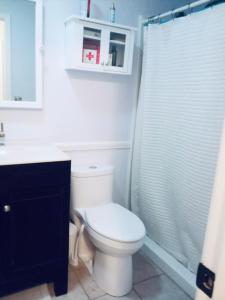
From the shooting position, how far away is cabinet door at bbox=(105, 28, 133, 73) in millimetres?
1850

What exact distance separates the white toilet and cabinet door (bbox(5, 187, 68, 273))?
24 centimetres

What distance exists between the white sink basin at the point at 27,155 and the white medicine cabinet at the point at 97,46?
0.62m

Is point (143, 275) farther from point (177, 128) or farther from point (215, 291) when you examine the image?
point (215, 291)

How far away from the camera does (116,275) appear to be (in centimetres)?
164

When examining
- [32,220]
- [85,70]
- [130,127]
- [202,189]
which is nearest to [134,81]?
[130,127]

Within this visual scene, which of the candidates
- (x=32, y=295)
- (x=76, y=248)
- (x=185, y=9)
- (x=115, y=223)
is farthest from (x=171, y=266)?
(x=185, y=9)

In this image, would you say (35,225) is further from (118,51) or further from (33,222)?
(118,51)

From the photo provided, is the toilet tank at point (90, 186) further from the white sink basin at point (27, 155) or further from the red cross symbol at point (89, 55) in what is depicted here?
the red cross symbol at point (89, 55)

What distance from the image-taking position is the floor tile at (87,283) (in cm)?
165

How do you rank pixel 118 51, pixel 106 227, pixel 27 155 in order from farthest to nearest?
pixel 118 51 < pixel 106 227 < pixel 27 155

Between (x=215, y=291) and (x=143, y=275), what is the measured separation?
146 cm

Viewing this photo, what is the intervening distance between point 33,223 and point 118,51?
1369 millimetres

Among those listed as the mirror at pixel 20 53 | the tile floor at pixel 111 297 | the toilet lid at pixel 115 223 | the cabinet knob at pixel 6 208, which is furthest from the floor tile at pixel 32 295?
the mirror at pixel 20 53

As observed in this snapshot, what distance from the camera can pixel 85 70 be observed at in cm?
181
